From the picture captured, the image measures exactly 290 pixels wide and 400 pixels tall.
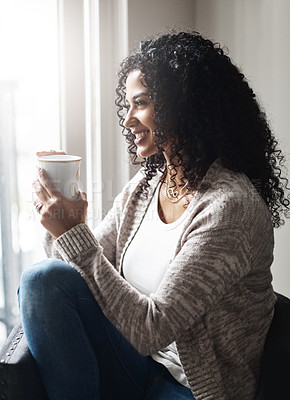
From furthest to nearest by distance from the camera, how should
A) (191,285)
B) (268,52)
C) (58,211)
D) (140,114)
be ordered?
(268,52)
(140,114)
(58,211)
(191,285)

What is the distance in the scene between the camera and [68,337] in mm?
988

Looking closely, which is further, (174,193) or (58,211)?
(174,193)

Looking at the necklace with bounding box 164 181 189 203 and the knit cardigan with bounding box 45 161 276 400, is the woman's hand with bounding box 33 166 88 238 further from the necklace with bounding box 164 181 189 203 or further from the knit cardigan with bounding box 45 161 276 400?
the necklace with bounding box 164 181 189 203

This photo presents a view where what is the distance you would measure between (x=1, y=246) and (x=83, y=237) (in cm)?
67

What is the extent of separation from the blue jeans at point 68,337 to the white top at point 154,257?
0.17 ft

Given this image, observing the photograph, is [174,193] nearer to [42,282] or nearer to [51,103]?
[42,282]

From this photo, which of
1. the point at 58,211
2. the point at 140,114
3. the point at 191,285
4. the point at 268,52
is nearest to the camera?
the point at 191,285

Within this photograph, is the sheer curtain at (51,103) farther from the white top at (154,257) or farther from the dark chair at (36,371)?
the dark chair at (36,371)

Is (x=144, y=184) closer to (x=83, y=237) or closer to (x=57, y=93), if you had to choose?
(x=83, y=237)

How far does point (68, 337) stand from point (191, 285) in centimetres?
27

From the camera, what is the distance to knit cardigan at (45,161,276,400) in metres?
0.94

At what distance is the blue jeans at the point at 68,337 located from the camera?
98 centimetres

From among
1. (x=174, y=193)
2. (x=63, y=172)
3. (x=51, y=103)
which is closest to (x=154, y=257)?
(x=174, y=193)

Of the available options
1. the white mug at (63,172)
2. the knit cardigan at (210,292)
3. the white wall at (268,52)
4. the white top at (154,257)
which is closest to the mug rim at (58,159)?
the white mug at (63,172)
